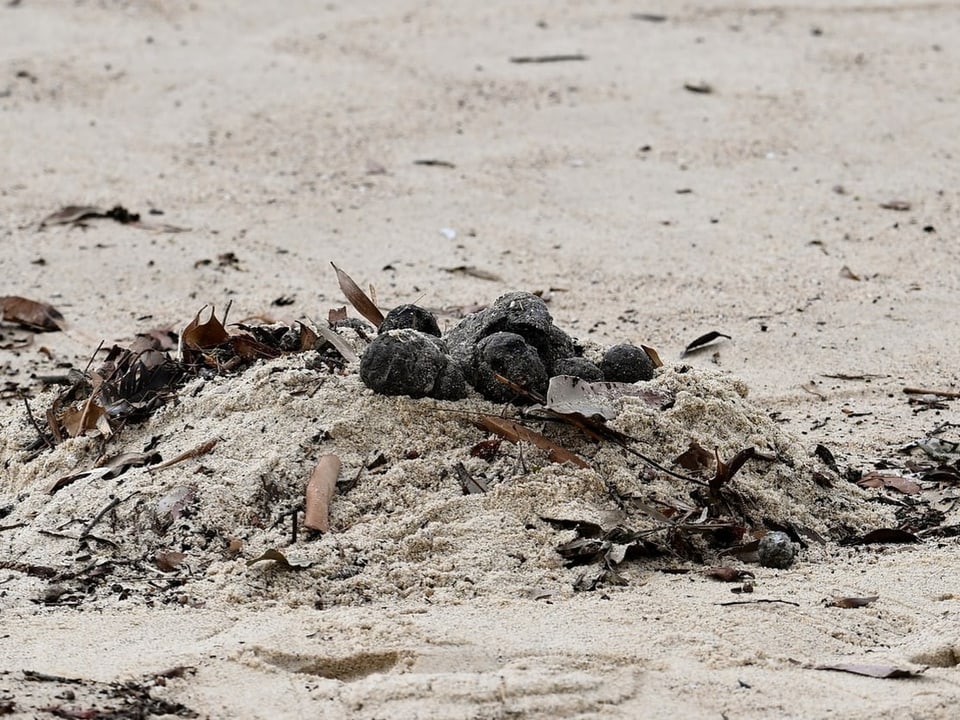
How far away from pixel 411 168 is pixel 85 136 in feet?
6.15

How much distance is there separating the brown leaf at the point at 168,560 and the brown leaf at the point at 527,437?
84 cm

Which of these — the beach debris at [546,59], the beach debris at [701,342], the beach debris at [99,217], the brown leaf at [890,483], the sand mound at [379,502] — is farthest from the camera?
the beach debris at [546,59]

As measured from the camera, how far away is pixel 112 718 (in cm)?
255

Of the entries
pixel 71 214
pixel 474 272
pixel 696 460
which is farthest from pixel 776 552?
pixel 71 214

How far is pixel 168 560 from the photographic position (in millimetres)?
3223

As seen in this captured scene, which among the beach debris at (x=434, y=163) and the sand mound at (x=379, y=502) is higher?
the sand mound at (x=379, y=502)

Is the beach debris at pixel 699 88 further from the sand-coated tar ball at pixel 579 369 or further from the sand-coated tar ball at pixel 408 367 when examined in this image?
the sand-coated tar ball at pixel 408 367

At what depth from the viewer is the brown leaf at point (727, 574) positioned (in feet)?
10.5

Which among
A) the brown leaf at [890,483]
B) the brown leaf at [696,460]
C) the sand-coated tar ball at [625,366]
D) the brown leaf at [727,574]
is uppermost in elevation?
the sand-coated tar ball at [625,366]

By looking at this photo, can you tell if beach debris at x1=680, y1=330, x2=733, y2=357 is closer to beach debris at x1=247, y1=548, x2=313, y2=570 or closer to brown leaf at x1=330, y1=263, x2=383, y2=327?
brown leaf at x1=330, y1=263, x2=383, y2=327

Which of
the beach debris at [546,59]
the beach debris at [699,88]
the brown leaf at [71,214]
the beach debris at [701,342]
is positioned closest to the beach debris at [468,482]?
the beach debris at [701,342]

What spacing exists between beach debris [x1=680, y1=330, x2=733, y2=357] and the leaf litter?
4.00 feet

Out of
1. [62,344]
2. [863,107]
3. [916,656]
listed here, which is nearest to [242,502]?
[916,656]

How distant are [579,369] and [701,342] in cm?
158
